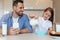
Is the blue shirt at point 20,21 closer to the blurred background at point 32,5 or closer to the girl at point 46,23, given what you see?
the girl at point 46,23

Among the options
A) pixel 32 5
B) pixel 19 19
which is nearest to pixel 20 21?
pixel 19 19

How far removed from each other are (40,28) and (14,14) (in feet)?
1.59

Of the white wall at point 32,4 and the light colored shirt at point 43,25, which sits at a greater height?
the white wall at point 32,4

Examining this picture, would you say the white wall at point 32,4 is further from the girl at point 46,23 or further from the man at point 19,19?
the girl at point 46,23

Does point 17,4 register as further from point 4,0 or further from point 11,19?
point 4,0

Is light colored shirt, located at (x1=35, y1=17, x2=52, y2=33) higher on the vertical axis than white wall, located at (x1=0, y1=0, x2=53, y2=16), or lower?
lower

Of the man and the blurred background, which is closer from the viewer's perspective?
the man

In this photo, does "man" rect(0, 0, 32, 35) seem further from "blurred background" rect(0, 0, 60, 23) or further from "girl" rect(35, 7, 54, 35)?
"blurred background" rect(0, 0, 60, 23)

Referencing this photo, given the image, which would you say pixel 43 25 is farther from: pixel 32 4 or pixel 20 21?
pixel 32 4

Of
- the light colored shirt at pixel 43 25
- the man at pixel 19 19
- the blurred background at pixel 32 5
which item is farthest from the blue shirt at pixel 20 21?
the blurred background at pixel 32 5

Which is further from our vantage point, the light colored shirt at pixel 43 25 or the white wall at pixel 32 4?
the white wall at pixel 32 4

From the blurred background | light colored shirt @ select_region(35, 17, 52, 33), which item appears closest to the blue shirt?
light colored shirt @ select_region(35, 17, 52, 33)

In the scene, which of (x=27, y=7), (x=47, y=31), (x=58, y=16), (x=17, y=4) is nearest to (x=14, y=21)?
(x=17, y=4)

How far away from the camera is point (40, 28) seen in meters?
2.37
